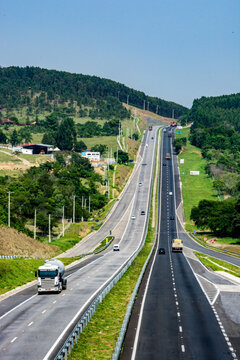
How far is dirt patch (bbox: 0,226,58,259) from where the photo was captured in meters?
84.7

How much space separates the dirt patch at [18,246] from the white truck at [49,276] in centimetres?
3240

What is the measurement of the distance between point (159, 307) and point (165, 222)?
366 feet

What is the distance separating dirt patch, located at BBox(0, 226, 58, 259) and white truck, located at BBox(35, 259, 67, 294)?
3240 centimetres

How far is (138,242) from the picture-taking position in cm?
12750

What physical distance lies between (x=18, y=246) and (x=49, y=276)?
38.6 metres

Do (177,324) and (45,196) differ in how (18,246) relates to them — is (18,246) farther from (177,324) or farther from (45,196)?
(45,196)

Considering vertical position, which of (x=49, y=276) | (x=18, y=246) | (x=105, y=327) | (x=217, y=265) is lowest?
(x=217, y=265)

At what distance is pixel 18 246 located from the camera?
87438 millimetres

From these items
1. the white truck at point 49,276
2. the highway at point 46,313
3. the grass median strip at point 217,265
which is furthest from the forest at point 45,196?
the white truck at point 49,276

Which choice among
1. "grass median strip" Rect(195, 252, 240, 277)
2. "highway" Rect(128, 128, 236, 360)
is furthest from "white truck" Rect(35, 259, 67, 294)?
"grass median strip" Rect(195, 252, 240, 277)

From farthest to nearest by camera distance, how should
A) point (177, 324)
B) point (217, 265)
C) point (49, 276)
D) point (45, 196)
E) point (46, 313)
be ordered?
1. point (45, 196)
2. point (217, 265)
3. point (49, 276)
4. point (46, 313)
5. point (177, 324)

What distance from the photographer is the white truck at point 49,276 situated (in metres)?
49.7

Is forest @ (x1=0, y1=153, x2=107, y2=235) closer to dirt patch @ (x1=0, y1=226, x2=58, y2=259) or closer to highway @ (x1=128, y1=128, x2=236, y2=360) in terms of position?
dirt patch @ (x1=0, y1=226, x2=58, y2=259)

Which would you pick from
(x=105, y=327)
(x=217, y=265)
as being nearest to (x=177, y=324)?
(x=105, y=327)
